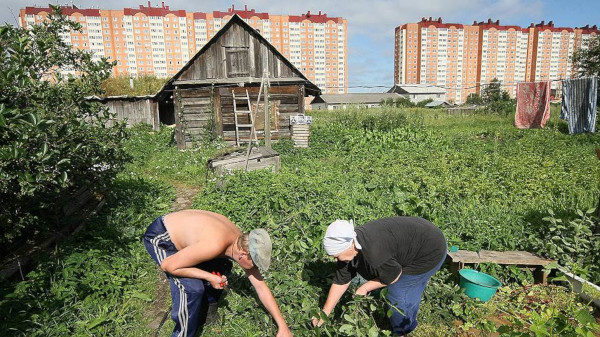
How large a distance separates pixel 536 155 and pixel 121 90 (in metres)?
23.2

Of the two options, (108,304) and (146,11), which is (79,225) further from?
(146,11)

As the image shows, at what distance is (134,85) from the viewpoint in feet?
77.9

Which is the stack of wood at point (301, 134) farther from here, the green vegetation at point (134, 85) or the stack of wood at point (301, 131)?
the green vegetation at point (134, 85)

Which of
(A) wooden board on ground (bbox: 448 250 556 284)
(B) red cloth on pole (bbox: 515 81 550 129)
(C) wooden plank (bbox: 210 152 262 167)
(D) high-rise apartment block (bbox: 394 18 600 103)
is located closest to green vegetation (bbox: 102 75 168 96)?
(C) wooden plank (bbox: 210 152 262 167)

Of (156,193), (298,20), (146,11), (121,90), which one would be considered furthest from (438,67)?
(156,193)

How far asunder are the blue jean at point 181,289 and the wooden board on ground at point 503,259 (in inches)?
103

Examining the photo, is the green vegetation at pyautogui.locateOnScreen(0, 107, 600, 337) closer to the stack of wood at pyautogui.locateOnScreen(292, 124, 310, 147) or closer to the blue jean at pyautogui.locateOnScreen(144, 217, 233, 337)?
the blue jean at pyautogui.locateOnScreen(144, 217, 233, 337)

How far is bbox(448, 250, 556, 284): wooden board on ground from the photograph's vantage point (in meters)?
3.67

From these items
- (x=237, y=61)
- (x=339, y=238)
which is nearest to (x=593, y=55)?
(x=237, y=61)

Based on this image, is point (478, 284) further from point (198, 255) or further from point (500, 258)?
point (198, 255)

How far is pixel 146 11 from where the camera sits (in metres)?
58.8

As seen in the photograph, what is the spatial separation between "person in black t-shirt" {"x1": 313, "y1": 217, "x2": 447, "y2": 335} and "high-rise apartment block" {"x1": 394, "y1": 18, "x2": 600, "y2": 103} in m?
70.7

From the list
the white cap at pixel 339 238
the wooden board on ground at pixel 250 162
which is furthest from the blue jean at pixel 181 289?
the wooden board on ground at pixel 250 162

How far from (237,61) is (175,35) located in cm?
5556
